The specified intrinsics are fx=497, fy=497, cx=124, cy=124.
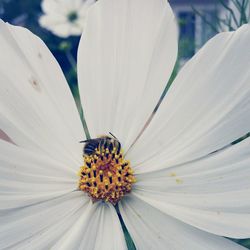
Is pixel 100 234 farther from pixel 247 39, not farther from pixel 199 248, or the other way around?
pixel 247 39

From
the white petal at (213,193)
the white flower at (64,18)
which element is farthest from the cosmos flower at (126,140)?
the white flower at (64,18)

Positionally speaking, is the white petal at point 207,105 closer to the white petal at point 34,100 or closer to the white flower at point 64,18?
the white petal at point 34,100

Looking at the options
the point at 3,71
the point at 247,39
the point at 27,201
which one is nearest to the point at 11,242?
the point at 27,201

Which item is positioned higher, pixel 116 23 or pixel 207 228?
pixel 116 23

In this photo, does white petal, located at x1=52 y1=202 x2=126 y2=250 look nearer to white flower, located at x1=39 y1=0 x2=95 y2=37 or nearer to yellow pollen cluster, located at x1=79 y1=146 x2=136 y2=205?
yellow pollen cluster, located at x1=79 y1=146 x2=136 y2=205

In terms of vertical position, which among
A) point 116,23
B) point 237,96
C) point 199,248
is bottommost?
point 199,248

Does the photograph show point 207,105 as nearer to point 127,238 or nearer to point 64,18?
point 127,238

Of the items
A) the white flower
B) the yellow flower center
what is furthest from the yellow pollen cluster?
the white flower
